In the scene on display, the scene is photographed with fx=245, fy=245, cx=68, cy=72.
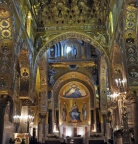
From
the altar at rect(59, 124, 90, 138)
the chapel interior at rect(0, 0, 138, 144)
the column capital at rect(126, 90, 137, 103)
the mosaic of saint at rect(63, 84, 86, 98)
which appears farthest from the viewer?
the mosaic of saint at rect(63, 84, 86, 98)

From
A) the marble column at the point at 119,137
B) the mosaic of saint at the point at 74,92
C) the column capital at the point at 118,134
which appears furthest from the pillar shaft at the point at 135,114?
the mosaic of saint at the point at 74,92

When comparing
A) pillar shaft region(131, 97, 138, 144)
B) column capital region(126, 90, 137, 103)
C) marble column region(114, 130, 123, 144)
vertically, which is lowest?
marble column region(114, 130, 123, 144)

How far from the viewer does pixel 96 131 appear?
26078 mm

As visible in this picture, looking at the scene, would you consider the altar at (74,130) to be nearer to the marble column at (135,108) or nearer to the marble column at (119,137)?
the marble column at (119,137)

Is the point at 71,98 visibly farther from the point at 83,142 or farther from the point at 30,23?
the point at 30,23

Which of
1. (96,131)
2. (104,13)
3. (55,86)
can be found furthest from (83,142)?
(104,13)

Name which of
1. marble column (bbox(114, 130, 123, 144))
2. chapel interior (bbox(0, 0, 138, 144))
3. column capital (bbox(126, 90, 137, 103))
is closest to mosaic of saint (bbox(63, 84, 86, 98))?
chapel interior (bbox(0, 0, 138, 144))

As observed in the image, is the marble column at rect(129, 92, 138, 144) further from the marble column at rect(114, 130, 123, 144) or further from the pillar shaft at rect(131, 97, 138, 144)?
the marble column at rect(114, 130, 123, 144)

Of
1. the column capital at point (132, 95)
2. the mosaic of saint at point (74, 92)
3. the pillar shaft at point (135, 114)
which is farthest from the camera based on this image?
the mosaic of saint at point (74, 92)

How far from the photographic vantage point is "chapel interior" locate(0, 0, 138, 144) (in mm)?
12016

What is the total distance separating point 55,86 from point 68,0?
38.9 feet

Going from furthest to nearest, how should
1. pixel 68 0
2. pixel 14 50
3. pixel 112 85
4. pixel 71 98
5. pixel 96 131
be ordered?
pixel 71 98 < pixel 96 131 < pixel 68 0 < pixel 112 85 < pixel 14 50

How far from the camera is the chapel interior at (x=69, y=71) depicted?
1202cm

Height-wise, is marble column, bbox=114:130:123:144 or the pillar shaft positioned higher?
the pillar shaft
